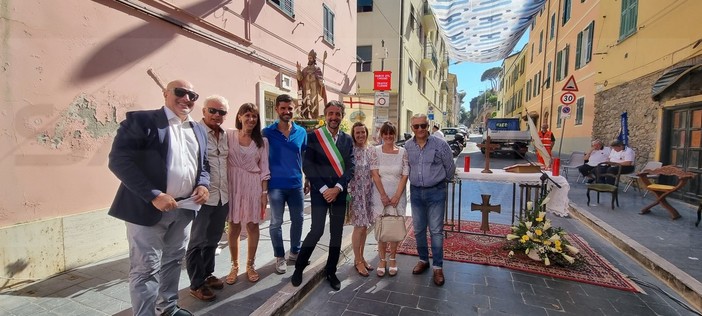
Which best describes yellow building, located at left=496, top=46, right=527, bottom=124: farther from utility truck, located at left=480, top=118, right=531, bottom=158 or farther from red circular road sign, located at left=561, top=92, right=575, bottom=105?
red circular road sign, located at left=561, top=92, right=575, bottom=105

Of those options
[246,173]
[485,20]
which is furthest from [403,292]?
[485,20]

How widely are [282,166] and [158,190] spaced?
4.31ft

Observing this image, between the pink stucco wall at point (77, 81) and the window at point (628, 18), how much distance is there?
418 inches

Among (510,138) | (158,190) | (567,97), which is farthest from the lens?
(510,138)

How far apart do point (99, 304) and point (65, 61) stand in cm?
254

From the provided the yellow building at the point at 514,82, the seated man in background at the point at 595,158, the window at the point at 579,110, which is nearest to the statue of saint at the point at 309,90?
the seated man in background at the point at 595,158

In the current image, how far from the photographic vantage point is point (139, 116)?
225 centimetres

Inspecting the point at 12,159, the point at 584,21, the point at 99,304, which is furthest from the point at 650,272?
the point at 584,21

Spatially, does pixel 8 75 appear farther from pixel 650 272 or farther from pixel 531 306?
pixel 650 272

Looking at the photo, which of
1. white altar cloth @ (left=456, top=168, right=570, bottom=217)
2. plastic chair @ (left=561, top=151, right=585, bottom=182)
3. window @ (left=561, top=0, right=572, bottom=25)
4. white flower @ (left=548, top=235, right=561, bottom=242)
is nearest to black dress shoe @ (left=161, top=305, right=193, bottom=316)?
white altar cloth @ (left=456, top=168, right=570, bottom=217)

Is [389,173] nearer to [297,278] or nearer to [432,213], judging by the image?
[432,213]

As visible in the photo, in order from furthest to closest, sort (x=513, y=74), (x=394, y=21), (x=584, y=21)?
1. (x=513, y=74)
2. (x=394, y=21)
3. (x=584, y=21)

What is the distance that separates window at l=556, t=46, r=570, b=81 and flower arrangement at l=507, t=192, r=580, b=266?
1564 centimetres

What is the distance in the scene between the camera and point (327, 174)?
3209 mm
